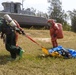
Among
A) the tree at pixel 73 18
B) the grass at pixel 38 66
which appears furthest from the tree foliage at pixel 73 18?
the grass at pixel 38 66

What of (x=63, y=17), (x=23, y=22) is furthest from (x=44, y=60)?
(x=63, y=17)

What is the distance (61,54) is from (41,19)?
17.4 meters

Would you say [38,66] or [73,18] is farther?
[73,18]

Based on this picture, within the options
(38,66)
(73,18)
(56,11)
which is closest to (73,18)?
(73,18)

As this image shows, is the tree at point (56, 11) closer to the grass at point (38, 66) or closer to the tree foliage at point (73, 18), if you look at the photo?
the tree foliage at point (73, 18)

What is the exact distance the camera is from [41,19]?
2520 centimetres

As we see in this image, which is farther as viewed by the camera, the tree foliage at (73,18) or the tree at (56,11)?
the tree at (56,11)

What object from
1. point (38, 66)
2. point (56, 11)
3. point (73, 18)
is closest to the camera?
point (38, 66)

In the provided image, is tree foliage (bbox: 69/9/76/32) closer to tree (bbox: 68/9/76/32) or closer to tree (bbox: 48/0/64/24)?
tree (bbox: 68/9/76/32)

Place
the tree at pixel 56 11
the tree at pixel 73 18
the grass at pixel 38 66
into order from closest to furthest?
the grass at pixel 38 66
the tree at pixel 73 18
the tree at pixel 56 11

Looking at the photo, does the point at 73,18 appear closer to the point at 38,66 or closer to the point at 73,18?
the point at 73,18

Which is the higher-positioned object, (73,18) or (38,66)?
(38,66)

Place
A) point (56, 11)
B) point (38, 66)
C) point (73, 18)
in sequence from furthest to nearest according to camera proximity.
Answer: point (56, 11) → point (73, 18) → point (38, 66)

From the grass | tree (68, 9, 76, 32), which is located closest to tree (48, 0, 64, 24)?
tree (68, 9, 76, 32)
